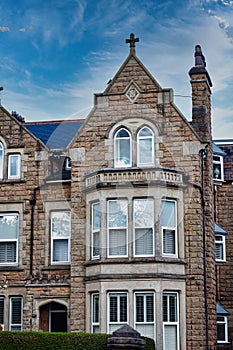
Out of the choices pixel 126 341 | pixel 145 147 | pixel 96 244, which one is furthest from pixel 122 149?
pixel 126 341

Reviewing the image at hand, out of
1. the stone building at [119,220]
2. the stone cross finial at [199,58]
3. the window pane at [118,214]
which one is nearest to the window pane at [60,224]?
the stone building at [119,220]

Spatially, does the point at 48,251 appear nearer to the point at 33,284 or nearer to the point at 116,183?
the point at 33,284

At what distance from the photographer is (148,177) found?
24.2 meters

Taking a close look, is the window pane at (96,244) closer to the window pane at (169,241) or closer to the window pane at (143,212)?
the window pane at (143,212)

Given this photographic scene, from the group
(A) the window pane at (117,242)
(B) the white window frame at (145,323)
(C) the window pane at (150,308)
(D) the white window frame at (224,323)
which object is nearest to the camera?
(B) the white window frame at (145,323)

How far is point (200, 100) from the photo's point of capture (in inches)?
1035

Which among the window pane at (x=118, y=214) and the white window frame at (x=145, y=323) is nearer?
the white window frame at (x=145, y=323)

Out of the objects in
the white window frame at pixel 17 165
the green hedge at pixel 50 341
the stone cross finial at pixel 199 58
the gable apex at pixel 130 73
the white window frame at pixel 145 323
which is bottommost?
the green hedge at pixel 50 341

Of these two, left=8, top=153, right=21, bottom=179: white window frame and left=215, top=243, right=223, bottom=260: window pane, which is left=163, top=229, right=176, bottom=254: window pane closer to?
left=215, top=243, right=223, bottom=260: window pane

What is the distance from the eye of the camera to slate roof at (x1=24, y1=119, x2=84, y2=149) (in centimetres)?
2877

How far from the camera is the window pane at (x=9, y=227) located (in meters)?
26.8

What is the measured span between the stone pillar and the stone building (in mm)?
6350

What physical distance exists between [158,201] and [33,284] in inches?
225

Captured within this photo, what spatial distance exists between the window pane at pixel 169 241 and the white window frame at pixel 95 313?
9.45 feet
